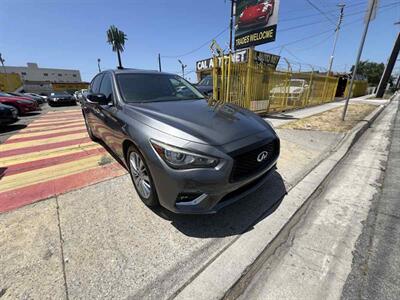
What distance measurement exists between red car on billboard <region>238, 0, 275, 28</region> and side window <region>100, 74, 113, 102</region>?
8.70 metres

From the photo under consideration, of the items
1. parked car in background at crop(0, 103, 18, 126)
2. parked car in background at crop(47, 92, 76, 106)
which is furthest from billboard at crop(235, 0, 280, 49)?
parked car in background at crop(47, 92, 76, 106)

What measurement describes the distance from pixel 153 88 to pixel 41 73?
86565 millimetres

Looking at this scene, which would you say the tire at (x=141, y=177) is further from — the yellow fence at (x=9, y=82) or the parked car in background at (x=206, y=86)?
the yellow fence at (x=9, y=82)

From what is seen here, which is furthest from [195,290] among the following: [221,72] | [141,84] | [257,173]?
[221,72]

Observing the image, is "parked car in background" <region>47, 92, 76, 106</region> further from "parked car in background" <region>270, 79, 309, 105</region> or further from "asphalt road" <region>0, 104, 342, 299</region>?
Answer: "asphalt road" <region>0, 104, 342, 299</region>

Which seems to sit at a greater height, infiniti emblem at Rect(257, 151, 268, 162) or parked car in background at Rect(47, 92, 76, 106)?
infiniti emblem at Rect(257, 151, 268, 162)

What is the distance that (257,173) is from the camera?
2162 mm

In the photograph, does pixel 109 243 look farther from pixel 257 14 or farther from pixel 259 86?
pixel 257 14

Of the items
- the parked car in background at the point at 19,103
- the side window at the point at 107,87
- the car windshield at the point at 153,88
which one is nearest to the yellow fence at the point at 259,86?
the car windshield at the point at 153,88

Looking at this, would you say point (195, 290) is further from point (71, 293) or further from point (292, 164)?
point (292, 164)

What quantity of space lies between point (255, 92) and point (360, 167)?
4.98 m

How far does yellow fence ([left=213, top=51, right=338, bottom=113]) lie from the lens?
7.04 metres

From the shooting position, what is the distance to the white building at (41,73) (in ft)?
212

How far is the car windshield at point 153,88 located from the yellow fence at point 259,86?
1.79 meters
